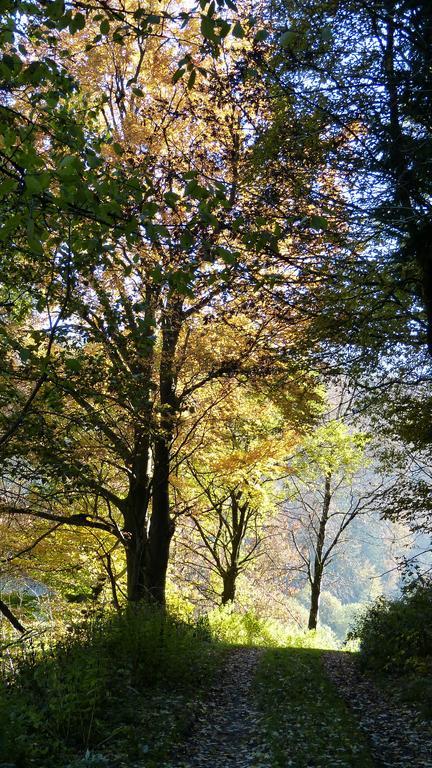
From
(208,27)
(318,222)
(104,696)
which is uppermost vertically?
(208,27)

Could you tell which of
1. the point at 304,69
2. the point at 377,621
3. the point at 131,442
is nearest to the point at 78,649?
the point at 131,442

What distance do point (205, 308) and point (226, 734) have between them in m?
6.47

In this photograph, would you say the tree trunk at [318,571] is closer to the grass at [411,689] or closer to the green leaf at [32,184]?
the grass at [411,689]

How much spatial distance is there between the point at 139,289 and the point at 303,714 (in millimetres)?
6758

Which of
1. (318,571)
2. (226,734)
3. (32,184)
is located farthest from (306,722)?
(318,571)

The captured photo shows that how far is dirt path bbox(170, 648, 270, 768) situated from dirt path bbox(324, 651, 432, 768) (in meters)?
1.19

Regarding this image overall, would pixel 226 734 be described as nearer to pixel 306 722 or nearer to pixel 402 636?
pixel 306 722

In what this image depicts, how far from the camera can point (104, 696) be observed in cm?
577

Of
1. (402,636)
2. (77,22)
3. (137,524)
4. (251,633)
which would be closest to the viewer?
(77,22)

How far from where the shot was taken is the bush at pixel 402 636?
895 cm

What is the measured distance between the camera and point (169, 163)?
8.62m

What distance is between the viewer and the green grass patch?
173 inches

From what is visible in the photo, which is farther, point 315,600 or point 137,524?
point 315,600

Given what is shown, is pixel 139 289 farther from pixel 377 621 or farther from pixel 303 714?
pixel 377 621
